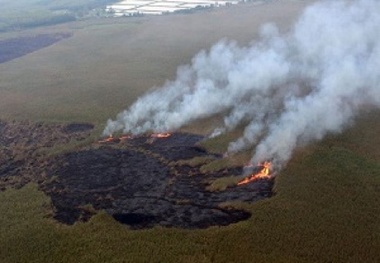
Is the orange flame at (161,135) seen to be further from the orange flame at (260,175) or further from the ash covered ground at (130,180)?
the orange flame at (260,175)

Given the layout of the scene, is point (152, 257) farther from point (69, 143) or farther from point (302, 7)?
point (302, 7)

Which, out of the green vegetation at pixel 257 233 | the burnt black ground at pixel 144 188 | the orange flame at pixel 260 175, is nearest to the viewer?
the green vegetation at pixel 257 233

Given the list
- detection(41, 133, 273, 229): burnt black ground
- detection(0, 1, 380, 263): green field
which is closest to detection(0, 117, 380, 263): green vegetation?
detection(0, 1, 380, 263): green field

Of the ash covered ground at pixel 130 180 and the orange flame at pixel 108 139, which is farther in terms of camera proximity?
the orange flame at pixel 108 139

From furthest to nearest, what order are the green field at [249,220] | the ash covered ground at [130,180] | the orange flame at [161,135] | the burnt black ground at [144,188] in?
the orange flame at [161,135]
the ash covered ground at [130,180]
the burnt black ground at [144,188]
the green field at [249,220]

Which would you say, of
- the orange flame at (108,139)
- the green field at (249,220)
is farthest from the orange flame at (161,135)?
the orange flame at (108,139)

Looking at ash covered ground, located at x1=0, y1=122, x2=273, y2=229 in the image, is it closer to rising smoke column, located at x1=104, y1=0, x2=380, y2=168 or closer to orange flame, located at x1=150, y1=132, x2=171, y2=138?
orange flame, located at x1=150, y1=132, x2=171, y2=138

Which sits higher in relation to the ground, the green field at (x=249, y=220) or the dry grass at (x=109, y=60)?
the dry grass at (x=109, y=60)

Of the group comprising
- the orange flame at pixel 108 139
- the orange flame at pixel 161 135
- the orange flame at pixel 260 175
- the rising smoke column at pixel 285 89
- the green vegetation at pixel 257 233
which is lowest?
the green vegetation at pixel 257 233
